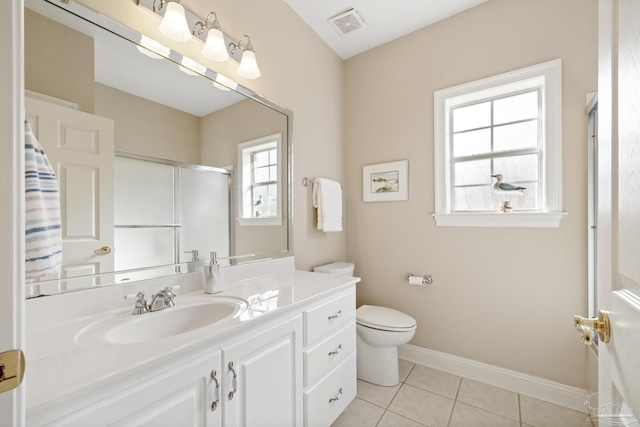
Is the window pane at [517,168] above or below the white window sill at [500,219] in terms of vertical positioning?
above

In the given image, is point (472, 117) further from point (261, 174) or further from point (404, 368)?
point (404, 368)

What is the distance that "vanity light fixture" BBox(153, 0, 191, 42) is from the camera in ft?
3.78

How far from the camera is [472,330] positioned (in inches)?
75.9

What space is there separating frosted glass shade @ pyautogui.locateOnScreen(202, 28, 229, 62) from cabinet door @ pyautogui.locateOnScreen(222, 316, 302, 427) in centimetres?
133

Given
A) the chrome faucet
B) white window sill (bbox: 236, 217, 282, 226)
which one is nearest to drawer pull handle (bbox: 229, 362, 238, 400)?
the chrome faucet

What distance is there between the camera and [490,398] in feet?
5.57

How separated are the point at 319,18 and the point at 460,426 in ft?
9.23

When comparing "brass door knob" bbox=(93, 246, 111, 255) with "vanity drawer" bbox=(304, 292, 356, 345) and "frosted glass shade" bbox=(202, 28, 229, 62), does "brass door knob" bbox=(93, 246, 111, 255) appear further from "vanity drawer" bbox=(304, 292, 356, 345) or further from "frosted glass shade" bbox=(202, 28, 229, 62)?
"frosted glass shade" bbox=(202, 28, 229, 62)

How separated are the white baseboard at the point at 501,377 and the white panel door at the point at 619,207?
1368mm

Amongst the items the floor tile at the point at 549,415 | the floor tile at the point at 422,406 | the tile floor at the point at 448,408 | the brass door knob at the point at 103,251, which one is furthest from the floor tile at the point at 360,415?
the brass door knob at the point at 103,251

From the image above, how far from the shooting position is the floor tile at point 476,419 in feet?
4.89

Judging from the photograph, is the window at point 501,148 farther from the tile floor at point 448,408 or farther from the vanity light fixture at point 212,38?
the vanity light fixture at point 212,38

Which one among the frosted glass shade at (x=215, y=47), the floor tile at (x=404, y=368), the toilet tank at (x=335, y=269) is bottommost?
the floor tile at (x=404, y=368)
